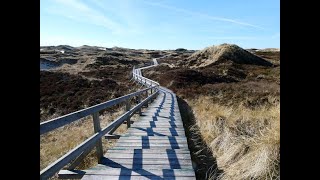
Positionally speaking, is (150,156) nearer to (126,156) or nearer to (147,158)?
(147,158)

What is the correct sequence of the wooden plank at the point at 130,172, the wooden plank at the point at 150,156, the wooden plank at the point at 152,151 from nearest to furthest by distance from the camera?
the wooden plank at the point at 130,172 < the wooden plank at the point at 150,156 < the wooden plank at the point at 152,151

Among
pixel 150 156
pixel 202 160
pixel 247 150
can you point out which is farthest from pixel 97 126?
pixel 247 150

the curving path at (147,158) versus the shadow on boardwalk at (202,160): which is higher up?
the curving path at (147,158)

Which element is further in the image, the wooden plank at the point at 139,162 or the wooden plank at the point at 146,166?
the wooden plank at the point at 139,162

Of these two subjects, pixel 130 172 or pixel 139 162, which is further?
pixel 139 162

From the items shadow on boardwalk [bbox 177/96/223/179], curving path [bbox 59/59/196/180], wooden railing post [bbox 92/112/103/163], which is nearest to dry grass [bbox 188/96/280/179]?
shadow on boardwalk [bbox 177/96/223/179]

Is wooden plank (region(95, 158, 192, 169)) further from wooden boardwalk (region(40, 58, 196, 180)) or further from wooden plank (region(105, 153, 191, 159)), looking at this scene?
wooden plank (region(105, 153, 191, 159))

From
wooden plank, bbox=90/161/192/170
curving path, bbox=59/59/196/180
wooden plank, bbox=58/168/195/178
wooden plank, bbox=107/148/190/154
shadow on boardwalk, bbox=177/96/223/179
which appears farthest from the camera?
wooden plank, bbox=107/148/190/154

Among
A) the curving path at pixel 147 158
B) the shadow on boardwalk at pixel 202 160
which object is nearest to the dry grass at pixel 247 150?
the shadow on boardwalk at pixel 202 160

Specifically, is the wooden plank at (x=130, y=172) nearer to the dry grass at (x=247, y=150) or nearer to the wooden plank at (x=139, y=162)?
the wooden plank at (x=139, y=162)
